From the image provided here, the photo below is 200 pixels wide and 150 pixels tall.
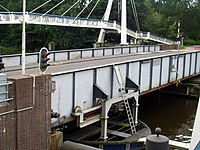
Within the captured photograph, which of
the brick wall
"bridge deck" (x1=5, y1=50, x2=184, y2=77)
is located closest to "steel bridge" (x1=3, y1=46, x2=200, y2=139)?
"bridge deck" (x1=5, y1=50, x2=184, y2=77)

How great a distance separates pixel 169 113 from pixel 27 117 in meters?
18.1

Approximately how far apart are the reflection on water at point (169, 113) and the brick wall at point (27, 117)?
11865 mm

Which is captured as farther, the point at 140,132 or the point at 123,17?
the point at 123,17

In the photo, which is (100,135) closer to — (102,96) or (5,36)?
(102,96)

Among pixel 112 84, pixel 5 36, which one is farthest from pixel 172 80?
pixel 5 36

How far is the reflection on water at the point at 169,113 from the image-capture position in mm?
21638

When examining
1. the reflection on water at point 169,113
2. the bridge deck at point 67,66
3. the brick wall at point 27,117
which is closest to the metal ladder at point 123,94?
the bridge deck at point 67,66

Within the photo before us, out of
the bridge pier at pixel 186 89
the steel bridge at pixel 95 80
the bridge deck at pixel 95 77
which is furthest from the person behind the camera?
the bridge pier at pixel 186 89

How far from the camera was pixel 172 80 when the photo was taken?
27016 mm

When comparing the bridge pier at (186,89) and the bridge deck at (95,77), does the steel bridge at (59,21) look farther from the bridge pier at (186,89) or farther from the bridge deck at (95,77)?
the bridge deck at (95,77)

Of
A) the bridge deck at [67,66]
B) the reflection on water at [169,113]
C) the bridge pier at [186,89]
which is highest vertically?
the bridge deck at [67,66]

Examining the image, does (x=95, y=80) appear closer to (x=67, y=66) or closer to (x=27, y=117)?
(x=67, y=66)

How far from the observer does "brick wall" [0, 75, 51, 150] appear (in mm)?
8773

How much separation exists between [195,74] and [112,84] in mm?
18210
